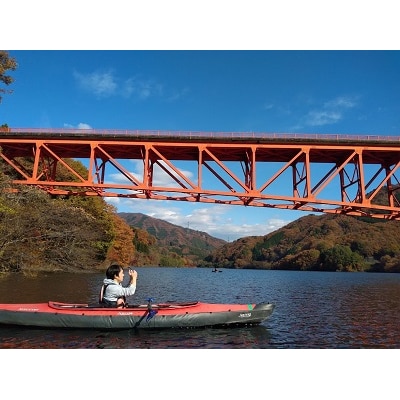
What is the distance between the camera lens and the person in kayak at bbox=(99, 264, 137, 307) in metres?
13.3

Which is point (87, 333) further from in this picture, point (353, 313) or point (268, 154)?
point (268, 154)

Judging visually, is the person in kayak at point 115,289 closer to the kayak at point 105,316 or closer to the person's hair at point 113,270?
the person's hair at point 113,270

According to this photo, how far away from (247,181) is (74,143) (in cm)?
1309

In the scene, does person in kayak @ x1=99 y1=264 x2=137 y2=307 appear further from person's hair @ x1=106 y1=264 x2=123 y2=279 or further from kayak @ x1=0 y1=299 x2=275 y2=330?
kayak @ x1=0 y1=299 x2=275 y2=330

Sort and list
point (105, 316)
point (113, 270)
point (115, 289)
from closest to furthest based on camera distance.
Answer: point (113, 270), point (105, 316), point (115, 289)

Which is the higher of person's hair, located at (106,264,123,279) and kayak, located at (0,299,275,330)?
person's hair, located at (106,264,123,279)

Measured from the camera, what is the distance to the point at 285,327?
15.9 m

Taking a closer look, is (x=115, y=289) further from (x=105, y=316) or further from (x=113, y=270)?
(x=113, y=270)

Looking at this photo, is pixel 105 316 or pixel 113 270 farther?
pixel 105 316

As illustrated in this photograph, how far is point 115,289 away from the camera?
1400cm

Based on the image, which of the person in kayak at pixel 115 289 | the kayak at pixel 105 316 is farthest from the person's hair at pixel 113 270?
the kayak at pixel 105 316

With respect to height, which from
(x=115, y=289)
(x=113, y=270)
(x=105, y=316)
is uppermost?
(x=113, y=270)

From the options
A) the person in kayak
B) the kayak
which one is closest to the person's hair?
the person in kayak

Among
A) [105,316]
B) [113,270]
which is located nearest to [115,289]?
[105,316]
